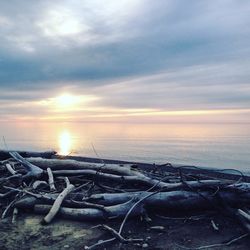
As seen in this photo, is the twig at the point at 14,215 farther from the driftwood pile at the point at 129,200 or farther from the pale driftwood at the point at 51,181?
the pale driftwood at the point at 51,181

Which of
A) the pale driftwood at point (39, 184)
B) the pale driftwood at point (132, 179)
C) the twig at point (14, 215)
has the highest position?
the pale driftwood at point (132, 179)

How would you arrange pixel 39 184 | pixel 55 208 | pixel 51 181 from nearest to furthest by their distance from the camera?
pixel 55 208, pixel 39 184, pixel 51 181

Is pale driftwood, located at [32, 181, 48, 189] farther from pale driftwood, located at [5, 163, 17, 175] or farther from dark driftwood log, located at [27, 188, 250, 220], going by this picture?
dark driftwood log, located at [27, 188, 250, 220]

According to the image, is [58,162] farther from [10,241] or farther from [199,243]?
[199,243]

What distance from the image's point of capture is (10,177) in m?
11.2

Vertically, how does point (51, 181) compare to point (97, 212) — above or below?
above

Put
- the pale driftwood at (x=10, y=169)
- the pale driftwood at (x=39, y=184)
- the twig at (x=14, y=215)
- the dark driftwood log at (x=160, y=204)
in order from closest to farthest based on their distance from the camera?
the dark driftwood log at (x=160, y=204) < the twig at (x=14, y=215) < the pale driftwood at (x=39, y=184) < the pale driftwood at (x=10, y=169)

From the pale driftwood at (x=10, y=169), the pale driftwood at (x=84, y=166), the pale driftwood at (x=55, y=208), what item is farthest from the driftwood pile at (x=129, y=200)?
the pale driftwood at (x=10, y=169)

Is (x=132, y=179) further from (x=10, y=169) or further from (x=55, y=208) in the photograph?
(x=10, y=169)

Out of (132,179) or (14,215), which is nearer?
(14,215)

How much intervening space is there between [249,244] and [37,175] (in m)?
6.64

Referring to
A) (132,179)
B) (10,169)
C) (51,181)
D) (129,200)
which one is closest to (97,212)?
(129,200)

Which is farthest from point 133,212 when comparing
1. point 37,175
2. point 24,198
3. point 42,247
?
point 37,175

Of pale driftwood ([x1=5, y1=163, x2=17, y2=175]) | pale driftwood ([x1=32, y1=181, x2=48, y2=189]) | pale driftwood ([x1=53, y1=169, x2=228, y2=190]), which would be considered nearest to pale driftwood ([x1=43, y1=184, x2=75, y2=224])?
pale driftwood ([x1=32, y1=181, x2=48, y2=189])
